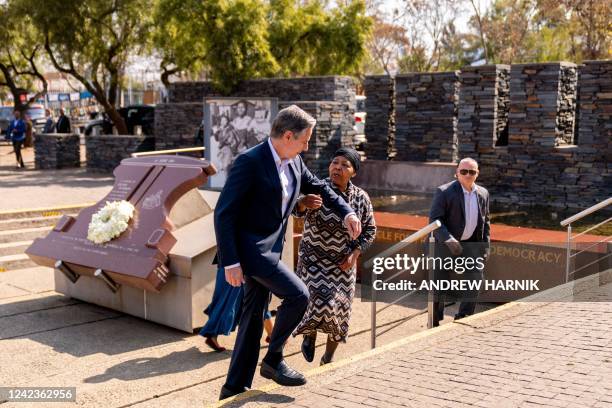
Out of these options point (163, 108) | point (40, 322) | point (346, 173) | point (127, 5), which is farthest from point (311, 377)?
point (127, 5)

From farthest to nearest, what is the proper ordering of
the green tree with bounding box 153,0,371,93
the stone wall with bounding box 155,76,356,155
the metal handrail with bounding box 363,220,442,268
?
the green tree with bounding box 153,0,371,93 < the stone wall with bounding box 155,76,356,155 < the metal handrail with bounding box 363,220,442,268

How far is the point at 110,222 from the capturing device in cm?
776

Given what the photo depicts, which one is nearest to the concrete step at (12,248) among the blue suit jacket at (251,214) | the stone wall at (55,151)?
the blue suit jacket at (251,214)

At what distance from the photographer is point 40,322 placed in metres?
7.71

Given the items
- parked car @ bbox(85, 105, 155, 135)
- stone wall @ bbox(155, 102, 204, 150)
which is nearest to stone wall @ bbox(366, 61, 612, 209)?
stone wall @ bbox(155, 102, 204, 150)

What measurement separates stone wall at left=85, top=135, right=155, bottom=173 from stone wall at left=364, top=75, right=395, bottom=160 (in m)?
6.86

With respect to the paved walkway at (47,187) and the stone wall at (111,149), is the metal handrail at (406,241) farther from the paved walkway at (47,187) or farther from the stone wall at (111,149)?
the stone wall at (111,149)

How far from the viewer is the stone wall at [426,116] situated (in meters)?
17.3

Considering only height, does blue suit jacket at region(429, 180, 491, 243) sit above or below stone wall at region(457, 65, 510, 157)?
below

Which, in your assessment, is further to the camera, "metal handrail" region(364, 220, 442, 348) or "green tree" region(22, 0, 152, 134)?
"green tree" region(22, 0, 152, 134)

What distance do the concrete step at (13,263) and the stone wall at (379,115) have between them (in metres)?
10.1

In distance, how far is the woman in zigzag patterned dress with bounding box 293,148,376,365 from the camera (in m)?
5.76

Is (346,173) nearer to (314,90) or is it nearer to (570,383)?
(570,383)

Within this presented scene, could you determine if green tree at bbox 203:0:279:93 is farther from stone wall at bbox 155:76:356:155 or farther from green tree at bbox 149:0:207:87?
stone wall at bbox 155:76:356:155
